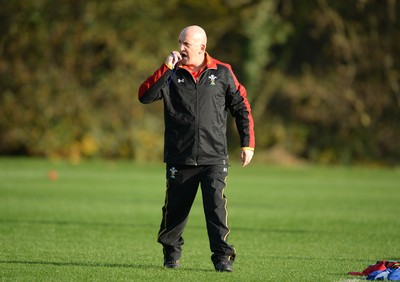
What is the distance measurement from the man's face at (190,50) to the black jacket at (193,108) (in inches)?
3.5

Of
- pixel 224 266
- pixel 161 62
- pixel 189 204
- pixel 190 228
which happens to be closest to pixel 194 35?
pixel 189 204

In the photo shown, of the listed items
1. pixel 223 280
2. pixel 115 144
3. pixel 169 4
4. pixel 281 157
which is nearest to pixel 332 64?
pixel 281 157

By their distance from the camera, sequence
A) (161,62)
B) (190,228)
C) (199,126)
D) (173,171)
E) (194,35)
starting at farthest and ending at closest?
(161,62) < (190,228) < (173,171) < (199,126) < (194,35)

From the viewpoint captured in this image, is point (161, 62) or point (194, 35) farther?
point (161, 62)

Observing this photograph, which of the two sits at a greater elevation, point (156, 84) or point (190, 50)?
point (190, 50)

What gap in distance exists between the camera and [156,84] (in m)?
7.96

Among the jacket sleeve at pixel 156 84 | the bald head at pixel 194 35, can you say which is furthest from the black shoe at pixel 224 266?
the bald head at pixel 194 35

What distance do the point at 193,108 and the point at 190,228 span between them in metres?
5.04

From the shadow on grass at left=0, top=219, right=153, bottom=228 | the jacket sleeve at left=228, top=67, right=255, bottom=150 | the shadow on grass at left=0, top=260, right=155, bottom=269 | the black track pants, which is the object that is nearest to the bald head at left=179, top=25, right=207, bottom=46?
the jacket sleeve at left=228, top=67, right=255, bottom=150

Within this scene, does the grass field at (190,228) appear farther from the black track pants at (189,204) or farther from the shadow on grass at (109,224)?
the black track pants at (189,204)

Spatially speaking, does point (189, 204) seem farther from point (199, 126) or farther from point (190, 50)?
point (190, 50)

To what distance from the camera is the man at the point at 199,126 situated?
26.3ft

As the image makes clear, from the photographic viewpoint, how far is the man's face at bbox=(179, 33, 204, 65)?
7941 millimetres

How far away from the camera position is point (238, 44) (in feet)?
117
